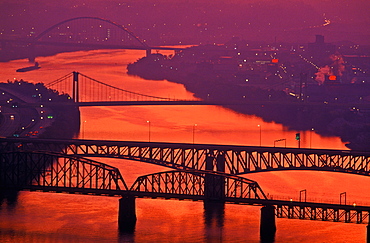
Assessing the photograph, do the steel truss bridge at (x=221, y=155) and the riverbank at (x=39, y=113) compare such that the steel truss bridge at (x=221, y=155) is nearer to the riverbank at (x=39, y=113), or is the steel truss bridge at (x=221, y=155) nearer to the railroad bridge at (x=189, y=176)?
the railroad bridge at (x=189, y=176)

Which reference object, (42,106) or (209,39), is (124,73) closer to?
(42,106)

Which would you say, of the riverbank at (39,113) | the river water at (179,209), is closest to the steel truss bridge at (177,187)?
the river water at (179,209)

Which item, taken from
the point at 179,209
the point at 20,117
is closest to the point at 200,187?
the point at 179,209

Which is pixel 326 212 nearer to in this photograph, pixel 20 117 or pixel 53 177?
pixel 53 177

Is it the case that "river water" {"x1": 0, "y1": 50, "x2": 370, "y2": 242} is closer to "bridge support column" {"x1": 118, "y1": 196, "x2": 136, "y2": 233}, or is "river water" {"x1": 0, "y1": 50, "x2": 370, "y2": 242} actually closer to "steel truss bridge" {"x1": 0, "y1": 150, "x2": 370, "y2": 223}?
"bridge support column" {"x1": 118, "y1": 196, "x2": 136, "y2": 233}

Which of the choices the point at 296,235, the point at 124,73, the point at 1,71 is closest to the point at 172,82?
the point at 124,73

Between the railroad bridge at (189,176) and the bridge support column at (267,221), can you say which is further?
the railroad bridge at (189,176)

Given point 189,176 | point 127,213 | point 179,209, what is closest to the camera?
point 127,213
